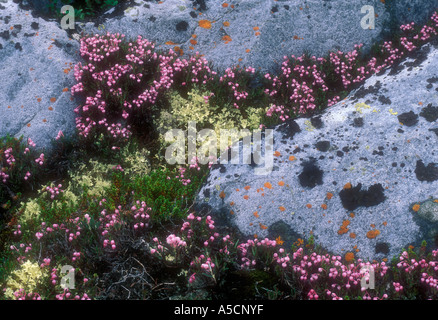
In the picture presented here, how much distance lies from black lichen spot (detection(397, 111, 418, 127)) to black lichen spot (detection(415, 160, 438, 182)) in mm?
603

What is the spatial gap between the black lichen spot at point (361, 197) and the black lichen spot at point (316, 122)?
3.50 feet

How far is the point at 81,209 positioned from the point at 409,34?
6.67m

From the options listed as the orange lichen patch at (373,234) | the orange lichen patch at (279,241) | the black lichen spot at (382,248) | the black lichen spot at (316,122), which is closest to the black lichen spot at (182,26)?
the black lichen spot at (316,122)

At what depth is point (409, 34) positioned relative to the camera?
286 inches

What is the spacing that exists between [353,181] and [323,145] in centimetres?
65

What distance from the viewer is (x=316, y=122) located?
5.31 meters

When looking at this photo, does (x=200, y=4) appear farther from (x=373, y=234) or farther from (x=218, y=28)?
(x=373, y=234)

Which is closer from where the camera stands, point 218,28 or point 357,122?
point 357,122

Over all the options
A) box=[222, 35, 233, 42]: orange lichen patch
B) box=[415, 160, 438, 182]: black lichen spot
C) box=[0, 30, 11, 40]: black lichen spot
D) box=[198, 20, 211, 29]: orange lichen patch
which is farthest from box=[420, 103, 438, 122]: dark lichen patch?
box=[0, 30, 11, 40]: black lichen spot

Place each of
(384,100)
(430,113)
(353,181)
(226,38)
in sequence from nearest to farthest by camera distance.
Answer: (353,181), (430,113), (384,100), (226,38)

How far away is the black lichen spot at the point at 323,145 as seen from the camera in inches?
195

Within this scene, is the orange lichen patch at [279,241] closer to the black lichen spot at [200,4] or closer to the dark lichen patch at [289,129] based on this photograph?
the dark lichen patch at [289,129]

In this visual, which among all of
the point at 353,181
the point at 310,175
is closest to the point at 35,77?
the point at 310,175
